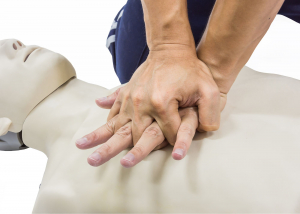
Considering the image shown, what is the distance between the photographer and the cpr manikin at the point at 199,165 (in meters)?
0.63

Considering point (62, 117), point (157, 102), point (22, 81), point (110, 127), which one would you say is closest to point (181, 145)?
point (157, 102)

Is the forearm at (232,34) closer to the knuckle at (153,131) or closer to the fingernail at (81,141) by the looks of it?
the knuckle at (153,131)

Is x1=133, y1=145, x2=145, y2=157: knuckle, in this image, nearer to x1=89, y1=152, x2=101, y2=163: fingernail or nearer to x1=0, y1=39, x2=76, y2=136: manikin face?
x1=89, y1=152, x2=101, y2=163: fingernail

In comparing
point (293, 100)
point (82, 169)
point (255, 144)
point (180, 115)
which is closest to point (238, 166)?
point (255, 144)

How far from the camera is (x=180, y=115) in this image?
0.72 m

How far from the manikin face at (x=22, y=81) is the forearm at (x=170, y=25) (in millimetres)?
507

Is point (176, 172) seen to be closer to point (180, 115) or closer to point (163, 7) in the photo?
point (180, 115)

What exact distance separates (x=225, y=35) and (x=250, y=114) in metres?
0.25

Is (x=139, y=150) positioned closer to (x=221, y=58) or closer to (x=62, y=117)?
(x=221, y=58)

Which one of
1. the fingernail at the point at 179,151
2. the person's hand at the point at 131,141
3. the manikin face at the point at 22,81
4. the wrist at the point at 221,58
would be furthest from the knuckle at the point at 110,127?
the manikin face at the point at 22,81

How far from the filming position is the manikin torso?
63 cm

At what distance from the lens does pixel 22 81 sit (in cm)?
103

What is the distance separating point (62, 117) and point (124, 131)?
390 mm

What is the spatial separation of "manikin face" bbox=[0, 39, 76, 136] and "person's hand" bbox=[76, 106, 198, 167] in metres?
0.45
